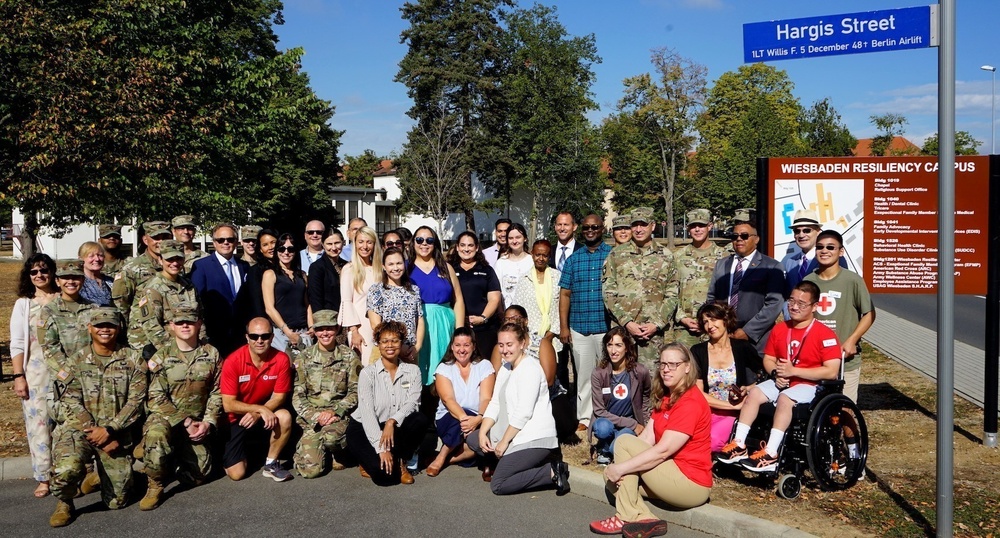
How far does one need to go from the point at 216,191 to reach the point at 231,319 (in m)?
11.3

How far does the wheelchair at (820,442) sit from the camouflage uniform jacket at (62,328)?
5.18m

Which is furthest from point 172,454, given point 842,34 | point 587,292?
point 842,34

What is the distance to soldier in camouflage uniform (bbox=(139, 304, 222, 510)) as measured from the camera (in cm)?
614

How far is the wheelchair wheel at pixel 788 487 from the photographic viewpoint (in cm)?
545

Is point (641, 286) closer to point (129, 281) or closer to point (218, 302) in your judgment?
point (218, 302)

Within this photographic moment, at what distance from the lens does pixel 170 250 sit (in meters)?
6.75

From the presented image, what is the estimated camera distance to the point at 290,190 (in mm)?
42594

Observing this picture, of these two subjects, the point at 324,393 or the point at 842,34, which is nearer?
the point at 842,34

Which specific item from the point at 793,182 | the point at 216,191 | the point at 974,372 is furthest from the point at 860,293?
the point at 216,191

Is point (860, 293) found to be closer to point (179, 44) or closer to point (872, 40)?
point (872, 40)

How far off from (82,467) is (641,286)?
4.70 meters

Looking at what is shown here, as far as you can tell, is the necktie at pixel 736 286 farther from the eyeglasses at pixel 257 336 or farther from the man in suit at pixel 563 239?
the eyeglasses at pixel 257 336

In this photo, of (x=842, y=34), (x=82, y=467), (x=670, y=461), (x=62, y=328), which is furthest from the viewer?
(x=62, y=328)

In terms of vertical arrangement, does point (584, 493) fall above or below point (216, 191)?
below
